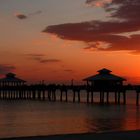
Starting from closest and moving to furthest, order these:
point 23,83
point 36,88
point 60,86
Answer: point 60,86, point 36,88, point 23,83

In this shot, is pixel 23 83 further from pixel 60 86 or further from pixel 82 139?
pixel 82 139

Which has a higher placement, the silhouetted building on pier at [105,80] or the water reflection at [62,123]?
the silhouetted building on pier at [105,80]

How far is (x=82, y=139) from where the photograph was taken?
1819 cm

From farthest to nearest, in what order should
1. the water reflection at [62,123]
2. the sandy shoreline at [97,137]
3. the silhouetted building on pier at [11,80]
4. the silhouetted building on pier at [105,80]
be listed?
1. the silhouetted building on pier at [11,80]
2. the silhouetted building on pier at [105,80]
3. the water reflection at [62,123]
4. the sandy shoreline at [97,137]

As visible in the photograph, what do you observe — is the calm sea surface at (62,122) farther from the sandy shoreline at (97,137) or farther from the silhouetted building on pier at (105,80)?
the silhouetted building on pier at (105,80)

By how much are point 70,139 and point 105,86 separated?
4686cm

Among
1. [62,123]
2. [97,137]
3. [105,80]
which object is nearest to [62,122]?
[62,123]

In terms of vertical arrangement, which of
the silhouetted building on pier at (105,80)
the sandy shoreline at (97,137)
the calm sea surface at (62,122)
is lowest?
the calm sea surface at (62,122)

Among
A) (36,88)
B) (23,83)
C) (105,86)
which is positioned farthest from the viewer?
(23,83)

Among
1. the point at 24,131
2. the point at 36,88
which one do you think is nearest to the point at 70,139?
the point at 24,131

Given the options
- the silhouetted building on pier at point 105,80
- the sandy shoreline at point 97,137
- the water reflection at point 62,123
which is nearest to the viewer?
the sandy shoreline at point 97,137

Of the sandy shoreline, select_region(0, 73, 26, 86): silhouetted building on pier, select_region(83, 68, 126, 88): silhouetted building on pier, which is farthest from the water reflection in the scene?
select_region(0, 73, 26, 86): silhouetted building on pier

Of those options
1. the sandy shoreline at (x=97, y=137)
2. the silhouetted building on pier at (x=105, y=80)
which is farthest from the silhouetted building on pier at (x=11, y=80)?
the sandy shoreline at (x=97, y=137)

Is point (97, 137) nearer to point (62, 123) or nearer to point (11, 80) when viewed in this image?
point (62, 123)
